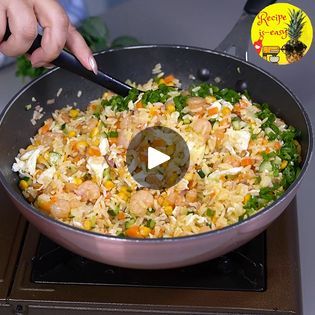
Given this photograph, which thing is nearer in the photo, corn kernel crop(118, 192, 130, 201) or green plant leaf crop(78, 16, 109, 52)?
corn kernel crop(118, 192, 130, 201)

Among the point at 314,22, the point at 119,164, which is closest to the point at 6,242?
the point at 119,164

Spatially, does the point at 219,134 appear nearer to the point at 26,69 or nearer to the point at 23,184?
the point at 23,184

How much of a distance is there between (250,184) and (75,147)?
376 mm

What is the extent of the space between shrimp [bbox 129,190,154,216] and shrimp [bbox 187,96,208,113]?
253mm

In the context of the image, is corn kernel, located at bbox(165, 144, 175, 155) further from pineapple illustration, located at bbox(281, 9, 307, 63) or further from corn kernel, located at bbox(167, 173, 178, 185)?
pineapple illustration, located at bbox(281, 9, 307, 63)

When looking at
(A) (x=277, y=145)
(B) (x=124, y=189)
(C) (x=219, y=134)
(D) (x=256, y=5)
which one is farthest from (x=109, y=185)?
(D) (x=256, y=5)

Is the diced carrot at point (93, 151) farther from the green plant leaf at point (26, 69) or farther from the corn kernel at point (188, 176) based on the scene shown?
the green plant leaf at point (26, 69)

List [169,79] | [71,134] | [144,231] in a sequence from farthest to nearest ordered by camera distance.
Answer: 1. [169,79]
2. [71,134]
3. [144,231]

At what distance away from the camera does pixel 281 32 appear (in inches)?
56.7

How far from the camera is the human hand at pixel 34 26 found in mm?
1247

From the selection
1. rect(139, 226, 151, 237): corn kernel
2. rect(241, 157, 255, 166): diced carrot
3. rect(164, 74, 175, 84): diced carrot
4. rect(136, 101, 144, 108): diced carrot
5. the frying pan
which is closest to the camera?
the frying pan

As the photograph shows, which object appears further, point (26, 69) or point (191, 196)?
point (26, 69)

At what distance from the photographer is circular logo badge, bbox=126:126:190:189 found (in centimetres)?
130

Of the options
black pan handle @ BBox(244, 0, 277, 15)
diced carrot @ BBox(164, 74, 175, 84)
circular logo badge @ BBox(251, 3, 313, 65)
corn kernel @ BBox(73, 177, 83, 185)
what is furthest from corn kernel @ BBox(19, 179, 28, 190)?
black pan handle @ BBox(244, 0, 277, 15)
